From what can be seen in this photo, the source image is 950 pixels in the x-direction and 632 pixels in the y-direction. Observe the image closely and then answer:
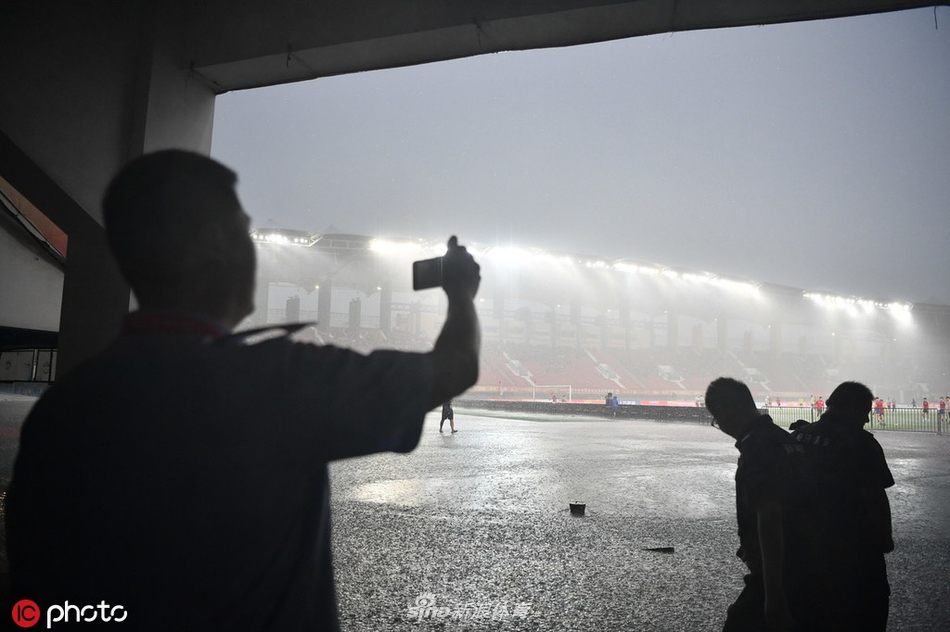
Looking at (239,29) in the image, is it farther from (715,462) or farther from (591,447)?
(591,447)

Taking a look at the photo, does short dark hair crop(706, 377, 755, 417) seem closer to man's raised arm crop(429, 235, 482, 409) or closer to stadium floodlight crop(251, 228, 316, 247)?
man's raised arm crop(429, 235, 482, 409)

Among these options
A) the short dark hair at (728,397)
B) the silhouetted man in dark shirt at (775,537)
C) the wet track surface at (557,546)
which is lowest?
the wet track surface at (557,546)

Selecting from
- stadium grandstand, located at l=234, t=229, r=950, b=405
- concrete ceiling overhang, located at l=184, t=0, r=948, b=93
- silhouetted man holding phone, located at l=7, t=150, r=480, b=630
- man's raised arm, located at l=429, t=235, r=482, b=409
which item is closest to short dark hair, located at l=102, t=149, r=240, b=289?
silhouetted man holding phone, located at l=7, t=150, r=480, b=630

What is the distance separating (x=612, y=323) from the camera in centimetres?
6266

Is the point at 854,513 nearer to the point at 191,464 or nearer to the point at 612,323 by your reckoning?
the point at 191,464

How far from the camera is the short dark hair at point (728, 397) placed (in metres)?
2.56

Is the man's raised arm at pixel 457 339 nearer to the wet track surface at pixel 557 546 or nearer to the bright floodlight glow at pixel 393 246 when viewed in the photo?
the wet track surface at pixel 557 546

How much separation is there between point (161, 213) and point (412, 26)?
132 inches

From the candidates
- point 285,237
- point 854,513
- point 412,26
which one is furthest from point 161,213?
point 285,237

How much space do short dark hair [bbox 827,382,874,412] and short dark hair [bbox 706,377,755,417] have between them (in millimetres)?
560

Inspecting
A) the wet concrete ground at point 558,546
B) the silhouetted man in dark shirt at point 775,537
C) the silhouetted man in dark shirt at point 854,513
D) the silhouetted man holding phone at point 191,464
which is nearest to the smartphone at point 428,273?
the silhouetted man holding phone at point 191,464

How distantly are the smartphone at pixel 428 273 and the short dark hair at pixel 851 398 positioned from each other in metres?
2.42

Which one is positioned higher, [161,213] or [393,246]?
[393,246]

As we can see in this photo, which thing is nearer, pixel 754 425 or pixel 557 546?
pixel 754 425
